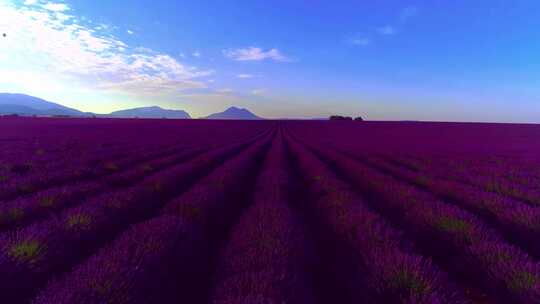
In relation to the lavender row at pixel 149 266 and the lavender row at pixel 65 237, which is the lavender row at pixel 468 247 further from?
the lavender row at pixel 65 237

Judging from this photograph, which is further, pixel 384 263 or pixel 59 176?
pixel 59 176

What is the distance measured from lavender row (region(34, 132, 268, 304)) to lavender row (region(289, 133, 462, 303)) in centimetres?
168

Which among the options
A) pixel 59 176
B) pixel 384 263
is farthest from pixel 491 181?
pixel 59 176

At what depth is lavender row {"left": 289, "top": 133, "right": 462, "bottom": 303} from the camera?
251 centimetres

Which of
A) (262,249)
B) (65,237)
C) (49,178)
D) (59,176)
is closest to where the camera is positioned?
(262,249)

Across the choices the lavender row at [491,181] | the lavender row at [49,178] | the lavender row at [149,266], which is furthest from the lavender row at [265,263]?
the lavender row at [491,181]

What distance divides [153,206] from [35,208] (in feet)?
5.94

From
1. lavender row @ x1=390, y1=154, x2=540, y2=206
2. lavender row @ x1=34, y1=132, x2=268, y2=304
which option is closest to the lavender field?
lavender row @ x1=34, y1=132, x2=268, y2=304

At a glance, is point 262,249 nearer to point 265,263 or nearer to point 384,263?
point 265,263

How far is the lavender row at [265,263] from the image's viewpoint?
2309 mm

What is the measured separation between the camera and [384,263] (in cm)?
291

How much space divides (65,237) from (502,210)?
21.9 feet

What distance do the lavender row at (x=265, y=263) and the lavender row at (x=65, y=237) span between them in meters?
1.73

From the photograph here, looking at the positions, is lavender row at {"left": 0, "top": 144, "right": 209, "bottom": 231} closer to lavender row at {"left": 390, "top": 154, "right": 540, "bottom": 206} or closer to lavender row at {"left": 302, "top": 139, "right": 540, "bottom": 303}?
lavender row at {"left": 302, "top": 139, "right": 540, "bottom": 303}
